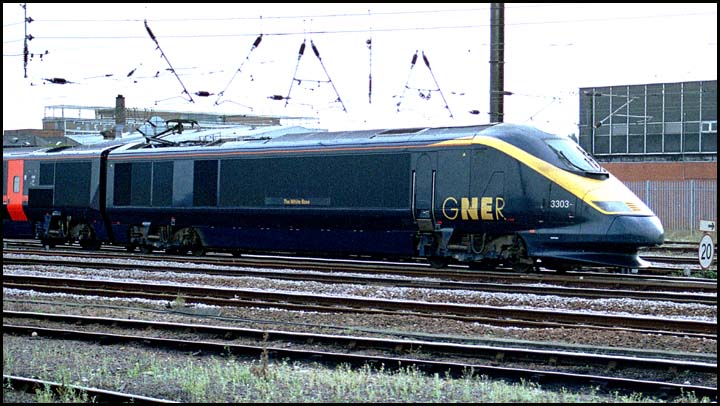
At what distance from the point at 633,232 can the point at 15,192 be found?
20.2 meters

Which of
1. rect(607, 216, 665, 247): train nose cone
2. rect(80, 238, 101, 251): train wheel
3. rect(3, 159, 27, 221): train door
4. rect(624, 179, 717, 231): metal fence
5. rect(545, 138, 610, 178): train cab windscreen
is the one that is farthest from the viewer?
rect(624, 179, 717, 231): metal fence

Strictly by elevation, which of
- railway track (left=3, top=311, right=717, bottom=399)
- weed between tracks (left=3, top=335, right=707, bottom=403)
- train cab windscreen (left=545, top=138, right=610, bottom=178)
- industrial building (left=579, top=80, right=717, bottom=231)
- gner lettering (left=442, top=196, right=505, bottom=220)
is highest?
industrial building (left=579, top=80, right=717, bottom=231)

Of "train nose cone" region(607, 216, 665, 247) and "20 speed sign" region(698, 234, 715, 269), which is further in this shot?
"train nose cone" region(607, 216, 665, 247)

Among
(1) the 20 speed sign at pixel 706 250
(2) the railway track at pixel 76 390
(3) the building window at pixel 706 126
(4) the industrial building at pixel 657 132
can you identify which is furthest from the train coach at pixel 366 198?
(3) the building window at pixel 706 126

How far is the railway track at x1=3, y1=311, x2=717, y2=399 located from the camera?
909cm

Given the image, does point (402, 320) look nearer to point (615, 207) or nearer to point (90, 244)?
point (615, 207)

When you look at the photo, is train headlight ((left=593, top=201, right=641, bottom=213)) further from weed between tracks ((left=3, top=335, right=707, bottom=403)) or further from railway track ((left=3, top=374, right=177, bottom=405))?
railway track ((left=3, top=374, right=177, bottom=405))

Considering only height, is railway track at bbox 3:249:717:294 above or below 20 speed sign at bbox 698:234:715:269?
below

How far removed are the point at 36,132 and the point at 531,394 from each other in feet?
258

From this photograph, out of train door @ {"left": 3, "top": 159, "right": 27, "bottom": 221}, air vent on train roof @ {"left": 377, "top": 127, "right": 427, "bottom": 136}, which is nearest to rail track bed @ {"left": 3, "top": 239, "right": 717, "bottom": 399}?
air vent on train roof @ {"left": 377, "top": 127, "right": 427, "bottom": 136}

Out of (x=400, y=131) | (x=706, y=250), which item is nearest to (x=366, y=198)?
(x=400, y=131)

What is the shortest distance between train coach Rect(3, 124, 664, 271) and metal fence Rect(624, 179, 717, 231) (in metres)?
21.7

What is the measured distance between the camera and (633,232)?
58.1 ft

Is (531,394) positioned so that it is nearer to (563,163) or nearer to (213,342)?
(213,342)
